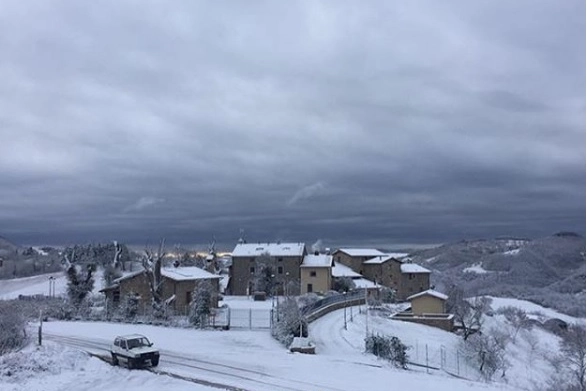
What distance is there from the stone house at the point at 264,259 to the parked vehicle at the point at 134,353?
144 ft

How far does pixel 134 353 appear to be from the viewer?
24891 mm

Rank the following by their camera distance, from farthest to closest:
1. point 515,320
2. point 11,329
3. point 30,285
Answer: point 30,285, point 515,320, point 11,329

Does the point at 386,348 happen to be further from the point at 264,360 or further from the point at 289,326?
the point at 264,360

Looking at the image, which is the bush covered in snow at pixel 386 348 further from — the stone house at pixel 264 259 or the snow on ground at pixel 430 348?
the stone house at pixel 264 259

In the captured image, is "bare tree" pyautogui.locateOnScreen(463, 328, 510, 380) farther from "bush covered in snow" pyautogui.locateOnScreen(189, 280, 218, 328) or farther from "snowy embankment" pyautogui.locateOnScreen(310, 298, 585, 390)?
"bush covered in snow" pyautogui.locateOnScreen(189, 280, 218, 328)

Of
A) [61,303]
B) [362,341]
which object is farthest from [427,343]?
[61,303]

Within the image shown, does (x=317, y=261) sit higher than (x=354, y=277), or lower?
higher

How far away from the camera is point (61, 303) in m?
50.0

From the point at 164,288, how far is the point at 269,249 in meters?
26.6

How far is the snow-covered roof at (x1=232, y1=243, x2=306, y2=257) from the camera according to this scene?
72.2m

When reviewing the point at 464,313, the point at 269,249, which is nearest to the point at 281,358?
the point at 464,313

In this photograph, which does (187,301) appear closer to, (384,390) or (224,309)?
(224,309)

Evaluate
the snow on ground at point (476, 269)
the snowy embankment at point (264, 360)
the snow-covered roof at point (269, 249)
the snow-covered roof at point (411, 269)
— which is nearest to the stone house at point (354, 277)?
the snow-covered roof at point (411, 269)

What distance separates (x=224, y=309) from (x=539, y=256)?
12416 cm
